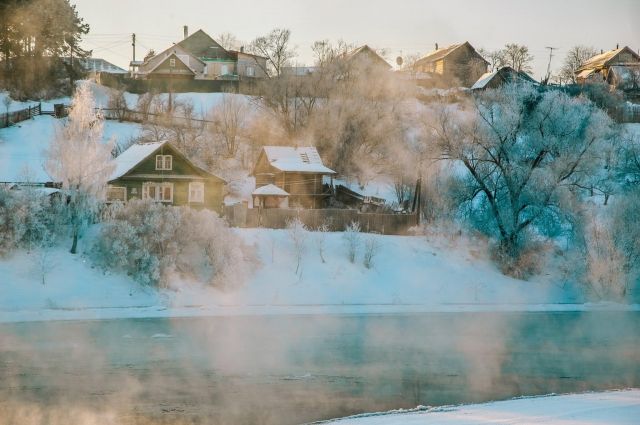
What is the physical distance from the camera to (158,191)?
134 feet

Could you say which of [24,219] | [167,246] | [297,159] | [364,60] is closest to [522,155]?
[297,159]

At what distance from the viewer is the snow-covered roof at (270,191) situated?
4354 centimetres

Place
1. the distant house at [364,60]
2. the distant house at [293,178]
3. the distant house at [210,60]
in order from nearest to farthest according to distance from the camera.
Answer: the distant house at [293,178] < the distant house at [364,60] < the distant house at [210,60]

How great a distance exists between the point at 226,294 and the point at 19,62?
115 ft

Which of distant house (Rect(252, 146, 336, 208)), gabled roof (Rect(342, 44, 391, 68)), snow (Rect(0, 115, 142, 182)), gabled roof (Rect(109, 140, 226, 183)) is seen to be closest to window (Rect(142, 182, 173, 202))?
gabled roof (Rect(109, 140, 226, 183))

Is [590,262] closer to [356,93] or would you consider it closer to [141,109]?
[356,93]

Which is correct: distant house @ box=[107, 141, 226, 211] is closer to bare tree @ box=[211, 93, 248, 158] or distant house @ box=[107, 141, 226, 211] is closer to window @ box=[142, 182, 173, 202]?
window @ box=[142, 182, 173, 202]

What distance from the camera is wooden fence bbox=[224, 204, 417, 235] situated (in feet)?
124

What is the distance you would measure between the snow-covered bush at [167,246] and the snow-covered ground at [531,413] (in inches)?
634

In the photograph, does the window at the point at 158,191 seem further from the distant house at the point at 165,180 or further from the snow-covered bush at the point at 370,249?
the snow-covered bush at the point at 370,249

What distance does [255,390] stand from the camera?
19.5 metres

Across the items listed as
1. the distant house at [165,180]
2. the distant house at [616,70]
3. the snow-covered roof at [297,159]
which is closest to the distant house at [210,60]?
the snow-covered roof at [297,159]

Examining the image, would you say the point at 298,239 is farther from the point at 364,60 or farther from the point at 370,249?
the point at 364,60

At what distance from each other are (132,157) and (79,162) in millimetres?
9080
